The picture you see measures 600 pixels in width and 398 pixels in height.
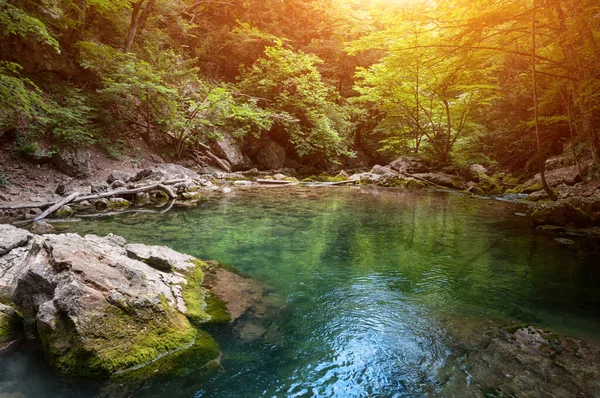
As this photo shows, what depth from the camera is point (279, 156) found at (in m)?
24.0

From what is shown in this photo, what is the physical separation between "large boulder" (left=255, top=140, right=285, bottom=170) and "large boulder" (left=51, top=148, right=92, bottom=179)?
475 inches

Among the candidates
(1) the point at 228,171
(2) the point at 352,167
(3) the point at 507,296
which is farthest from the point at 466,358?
(2) the point at 352,167

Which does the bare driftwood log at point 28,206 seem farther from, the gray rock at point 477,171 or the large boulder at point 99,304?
the gray rock at point 477,171

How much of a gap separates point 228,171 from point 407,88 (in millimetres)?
12408

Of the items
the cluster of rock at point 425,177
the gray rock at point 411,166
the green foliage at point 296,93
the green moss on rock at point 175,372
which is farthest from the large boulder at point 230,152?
the green moss on rock at point 175,372

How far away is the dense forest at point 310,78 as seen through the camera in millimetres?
7719

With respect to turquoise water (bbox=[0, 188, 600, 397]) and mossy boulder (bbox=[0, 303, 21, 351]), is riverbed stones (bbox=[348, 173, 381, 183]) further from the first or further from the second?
mossy boulder (bbox=[0, 303, 21, 351])

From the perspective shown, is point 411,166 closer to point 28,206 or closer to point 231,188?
point 231,188

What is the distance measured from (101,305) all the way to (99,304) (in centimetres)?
2

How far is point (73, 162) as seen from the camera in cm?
1212

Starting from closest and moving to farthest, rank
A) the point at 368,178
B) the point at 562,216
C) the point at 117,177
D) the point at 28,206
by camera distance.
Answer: the point at 28,206, the point at 562,216, the point at 117,177, the point at 368,178

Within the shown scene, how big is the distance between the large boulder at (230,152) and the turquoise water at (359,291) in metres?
10.1

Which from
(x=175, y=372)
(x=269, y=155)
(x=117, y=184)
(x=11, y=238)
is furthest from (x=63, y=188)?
(x=269, y=155)

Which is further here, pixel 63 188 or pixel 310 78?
pixel 310 78
